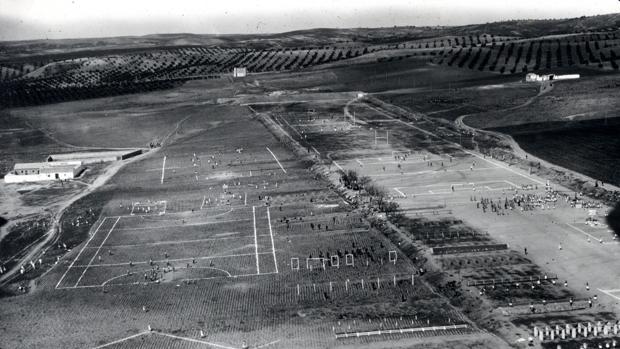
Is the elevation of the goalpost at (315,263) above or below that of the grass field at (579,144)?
below

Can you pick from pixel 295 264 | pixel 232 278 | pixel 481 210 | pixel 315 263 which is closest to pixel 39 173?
pixel 232 278

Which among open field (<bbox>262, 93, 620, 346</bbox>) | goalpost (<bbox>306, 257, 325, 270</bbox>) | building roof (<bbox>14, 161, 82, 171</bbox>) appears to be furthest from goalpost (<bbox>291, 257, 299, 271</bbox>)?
building roof (<bbox>14, 161, 82, 171</bbox>)

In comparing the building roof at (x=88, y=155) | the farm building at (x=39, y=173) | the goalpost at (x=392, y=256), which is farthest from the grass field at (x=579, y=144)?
the farm building at (x=39, y=173)

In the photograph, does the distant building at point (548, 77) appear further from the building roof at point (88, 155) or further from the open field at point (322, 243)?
the building roof at point (88, 155)

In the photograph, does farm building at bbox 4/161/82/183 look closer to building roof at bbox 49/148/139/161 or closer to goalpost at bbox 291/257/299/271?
building roof at bbox 49/148/139/161

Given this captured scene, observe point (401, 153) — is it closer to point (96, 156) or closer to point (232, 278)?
point (96, 156)

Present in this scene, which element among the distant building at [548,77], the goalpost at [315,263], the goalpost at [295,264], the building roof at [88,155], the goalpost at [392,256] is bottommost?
the building roof at [88,155]

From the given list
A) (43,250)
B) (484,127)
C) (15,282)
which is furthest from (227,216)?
(484,127)
